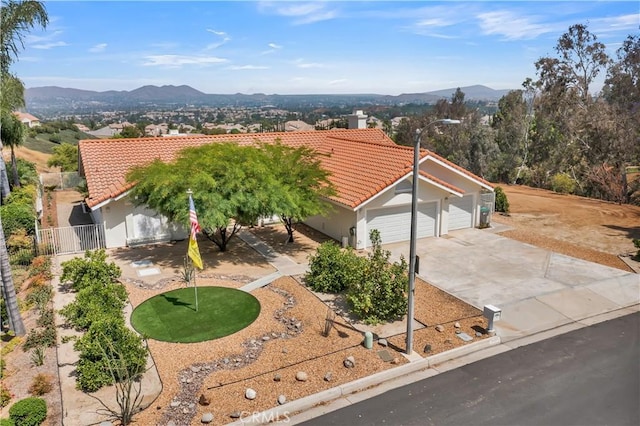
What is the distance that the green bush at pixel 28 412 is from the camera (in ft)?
27.5

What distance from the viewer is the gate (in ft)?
61.5

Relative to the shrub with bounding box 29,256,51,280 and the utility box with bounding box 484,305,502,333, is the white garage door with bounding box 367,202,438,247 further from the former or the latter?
the shrub with bounding box 29,256,51,280

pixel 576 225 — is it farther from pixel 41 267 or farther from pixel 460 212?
pixel 41 267

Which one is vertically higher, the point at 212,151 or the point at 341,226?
the point at 212,151

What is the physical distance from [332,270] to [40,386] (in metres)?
8.38

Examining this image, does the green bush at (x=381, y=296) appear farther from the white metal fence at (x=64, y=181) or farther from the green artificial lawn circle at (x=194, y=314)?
the white metal fence at (x=64, y=181)

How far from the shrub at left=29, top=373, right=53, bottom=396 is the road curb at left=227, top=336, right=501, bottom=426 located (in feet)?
13.8

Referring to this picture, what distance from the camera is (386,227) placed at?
20.2 metres

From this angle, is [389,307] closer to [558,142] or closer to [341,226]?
[341,226]

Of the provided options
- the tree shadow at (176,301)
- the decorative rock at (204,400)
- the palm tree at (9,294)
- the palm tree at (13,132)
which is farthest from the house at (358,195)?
the decorative rock at (204,400)

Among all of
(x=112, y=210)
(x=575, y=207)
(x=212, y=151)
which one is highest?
(x=212, y=151)

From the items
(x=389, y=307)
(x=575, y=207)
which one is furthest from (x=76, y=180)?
(x=575, y=207)

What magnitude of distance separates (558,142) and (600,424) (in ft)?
122

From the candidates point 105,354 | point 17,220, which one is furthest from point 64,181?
point 105,354
